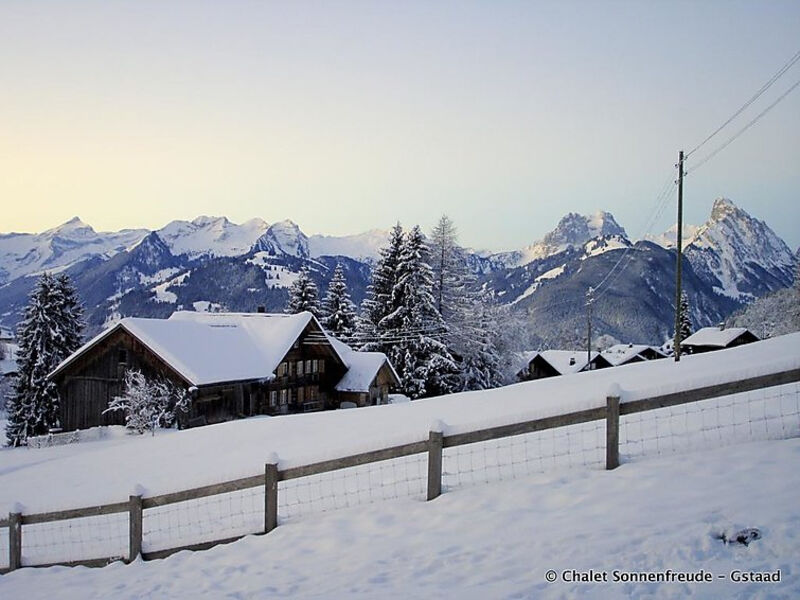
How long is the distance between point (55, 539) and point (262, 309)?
142ft

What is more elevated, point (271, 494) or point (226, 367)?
point (271, 494)

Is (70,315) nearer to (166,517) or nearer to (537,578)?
(166,517)

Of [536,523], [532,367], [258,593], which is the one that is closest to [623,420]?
[536,523]

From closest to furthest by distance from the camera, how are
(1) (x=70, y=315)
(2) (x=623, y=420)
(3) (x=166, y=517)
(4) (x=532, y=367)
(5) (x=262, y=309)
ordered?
(2) (x=623, y=420) < (3) (x=166, y=517) < (1) (x=70, y=315) < (5) (x=262, y=309) < (4) (x=532, y=367)

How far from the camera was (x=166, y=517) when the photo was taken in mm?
12359

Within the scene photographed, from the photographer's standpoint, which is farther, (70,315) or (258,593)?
(70,315)

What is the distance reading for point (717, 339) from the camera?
253 feet

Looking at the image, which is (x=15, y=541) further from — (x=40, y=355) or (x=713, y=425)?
(x=40, y=355)

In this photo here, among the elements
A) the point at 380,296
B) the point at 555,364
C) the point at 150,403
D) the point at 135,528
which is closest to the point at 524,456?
the point at 135,528

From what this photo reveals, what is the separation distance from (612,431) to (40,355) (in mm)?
46523

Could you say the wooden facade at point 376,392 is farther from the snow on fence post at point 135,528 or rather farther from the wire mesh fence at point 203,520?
the snow on fence post at point 135,528

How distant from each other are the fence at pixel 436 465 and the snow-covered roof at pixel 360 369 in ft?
109

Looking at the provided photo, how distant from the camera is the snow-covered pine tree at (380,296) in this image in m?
51.0

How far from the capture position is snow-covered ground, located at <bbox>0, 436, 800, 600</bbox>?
228 inches
